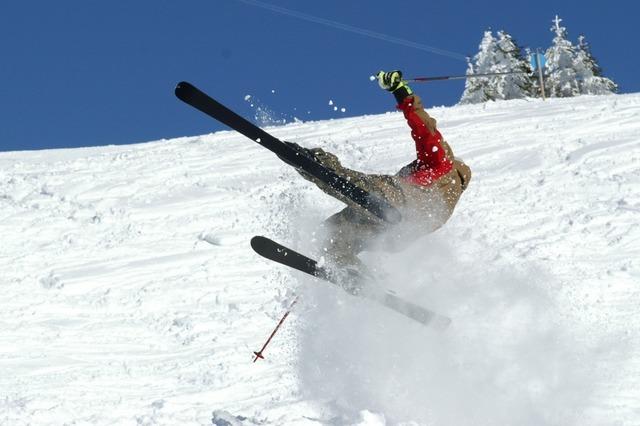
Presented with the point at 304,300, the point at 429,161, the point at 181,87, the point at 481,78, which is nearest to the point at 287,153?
the point at 181,87

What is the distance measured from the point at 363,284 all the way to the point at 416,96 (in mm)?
1614

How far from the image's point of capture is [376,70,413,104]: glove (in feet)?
25.4

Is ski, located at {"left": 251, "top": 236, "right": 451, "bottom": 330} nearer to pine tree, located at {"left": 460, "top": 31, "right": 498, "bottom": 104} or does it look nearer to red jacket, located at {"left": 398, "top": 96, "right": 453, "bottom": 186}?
red jacket, located at {"left": 398, "top": 96, "right": 453, "bottom": 186}

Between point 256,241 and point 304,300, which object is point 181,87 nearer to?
point 256,241

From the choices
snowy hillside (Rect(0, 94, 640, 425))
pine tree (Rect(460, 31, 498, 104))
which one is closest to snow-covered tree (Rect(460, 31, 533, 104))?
pine tree (Rect(460, 31, 498, 104))

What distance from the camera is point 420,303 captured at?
838cm

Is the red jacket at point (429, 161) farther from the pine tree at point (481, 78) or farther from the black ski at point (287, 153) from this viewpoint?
the pine tree at point (481, 78)

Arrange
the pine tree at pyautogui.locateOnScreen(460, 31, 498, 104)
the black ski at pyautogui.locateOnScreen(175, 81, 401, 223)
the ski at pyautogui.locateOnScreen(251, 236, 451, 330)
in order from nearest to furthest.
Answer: the black ski at pyautogui.locateOnScreen(175, 81, 401, 223) → the ski at pyautogui.locateOnScreen(251, 236, 451, 330) → the pine tree at pyautogui.locateOnScreen(460, 31, 498, 104)

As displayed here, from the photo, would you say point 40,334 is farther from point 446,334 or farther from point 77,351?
point 446,334

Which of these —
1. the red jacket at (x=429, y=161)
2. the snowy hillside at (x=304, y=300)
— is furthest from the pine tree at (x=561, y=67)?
the red jacket at (x=429, y=161)

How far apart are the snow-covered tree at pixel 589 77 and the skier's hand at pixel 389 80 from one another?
30346 millimetres

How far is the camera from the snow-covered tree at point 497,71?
115 ft

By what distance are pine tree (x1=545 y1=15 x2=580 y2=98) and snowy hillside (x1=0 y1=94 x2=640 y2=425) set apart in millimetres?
21883

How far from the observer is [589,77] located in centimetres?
3691
